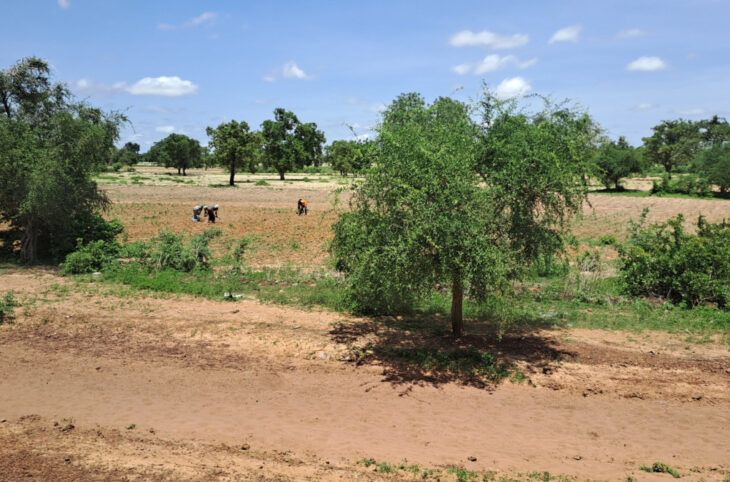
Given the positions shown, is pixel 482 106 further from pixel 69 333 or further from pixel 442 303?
pixel 69 333

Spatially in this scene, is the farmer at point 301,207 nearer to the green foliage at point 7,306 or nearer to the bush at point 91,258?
the bush at point 91,258

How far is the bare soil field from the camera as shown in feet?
23.5

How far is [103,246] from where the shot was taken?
18.9 metres

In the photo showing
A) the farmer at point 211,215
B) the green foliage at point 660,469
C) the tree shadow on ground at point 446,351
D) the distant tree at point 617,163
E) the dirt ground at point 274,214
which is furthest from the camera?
the distant tree at point 617,163

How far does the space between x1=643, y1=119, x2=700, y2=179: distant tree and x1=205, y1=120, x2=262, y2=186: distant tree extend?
198 ft

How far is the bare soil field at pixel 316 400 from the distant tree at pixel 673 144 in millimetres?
75885

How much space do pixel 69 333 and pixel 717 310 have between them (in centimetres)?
1700

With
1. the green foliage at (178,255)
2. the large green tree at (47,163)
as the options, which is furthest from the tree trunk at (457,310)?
the large green tree at (47,163)

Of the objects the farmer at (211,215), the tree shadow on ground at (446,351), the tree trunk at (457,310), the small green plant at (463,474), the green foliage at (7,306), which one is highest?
the farmer at (211,215)

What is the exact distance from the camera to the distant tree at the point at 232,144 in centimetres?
6272

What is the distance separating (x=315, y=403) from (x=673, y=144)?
98.1m

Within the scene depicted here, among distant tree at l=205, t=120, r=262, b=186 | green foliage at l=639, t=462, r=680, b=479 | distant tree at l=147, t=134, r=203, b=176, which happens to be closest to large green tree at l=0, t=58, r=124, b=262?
green foliage at l=639, t=462, r=680, b=479

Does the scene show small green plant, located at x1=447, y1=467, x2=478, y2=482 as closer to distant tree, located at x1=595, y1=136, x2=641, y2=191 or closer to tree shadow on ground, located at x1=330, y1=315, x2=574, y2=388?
tree shadow on ground, located at x1=330, y1=315, x2=574, y2=388

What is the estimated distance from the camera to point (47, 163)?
17.5 m
